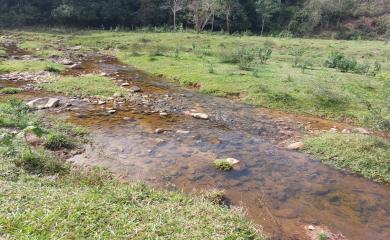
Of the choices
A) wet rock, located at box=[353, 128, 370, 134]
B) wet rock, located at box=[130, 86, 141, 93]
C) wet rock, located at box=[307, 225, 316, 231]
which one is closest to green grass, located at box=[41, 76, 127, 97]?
wet rock, located at box=[130, 86, 141, 93]

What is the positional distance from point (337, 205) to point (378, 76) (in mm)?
14998

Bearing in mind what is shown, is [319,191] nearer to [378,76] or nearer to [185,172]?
[185,172]

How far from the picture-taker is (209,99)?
55.9 ft

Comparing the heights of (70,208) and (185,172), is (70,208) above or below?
above

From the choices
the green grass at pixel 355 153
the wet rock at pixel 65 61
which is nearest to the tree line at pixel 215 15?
the wet rock at pixel 65 61

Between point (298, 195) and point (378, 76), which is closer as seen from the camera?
point (298, 195)

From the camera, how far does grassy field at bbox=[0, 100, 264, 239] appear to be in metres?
5.55

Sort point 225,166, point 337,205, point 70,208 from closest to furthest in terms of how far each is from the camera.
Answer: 1. point 70,208
2. point 337,205
3. point 225,166

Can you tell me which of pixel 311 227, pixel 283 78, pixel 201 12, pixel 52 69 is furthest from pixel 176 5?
pixel 311 227

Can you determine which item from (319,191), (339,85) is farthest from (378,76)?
(319,191)

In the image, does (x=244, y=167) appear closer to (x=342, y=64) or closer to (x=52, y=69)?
(x=52, y=69)

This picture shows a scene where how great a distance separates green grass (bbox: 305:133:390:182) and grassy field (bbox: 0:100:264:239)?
480 centimetres

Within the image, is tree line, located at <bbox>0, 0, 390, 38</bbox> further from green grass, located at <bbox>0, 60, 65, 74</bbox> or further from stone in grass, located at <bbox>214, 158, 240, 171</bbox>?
stone in grass, located at <bbox>214, 158, 240, 171</bbox>

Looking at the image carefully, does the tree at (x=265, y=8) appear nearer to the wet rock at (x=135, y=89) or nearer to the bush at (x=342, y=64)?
the bush at (x=342, y=64)
